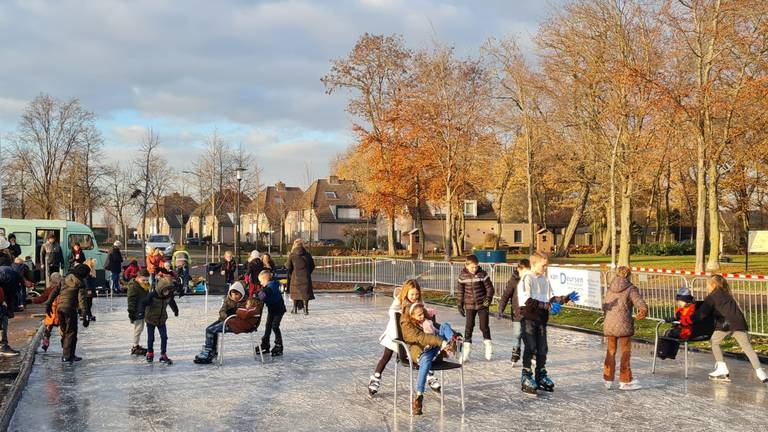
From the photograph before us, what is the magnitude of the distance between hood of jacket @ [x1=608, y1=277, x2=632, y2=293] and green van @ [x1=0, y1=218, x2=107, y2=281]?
77.3ft

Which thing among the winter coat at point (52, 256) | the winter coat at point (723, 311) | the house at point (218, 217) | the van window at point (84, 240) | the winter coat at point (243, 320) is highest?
the house at point (218, 217)

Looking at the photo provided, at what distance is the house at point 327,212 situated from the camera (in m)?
80.6

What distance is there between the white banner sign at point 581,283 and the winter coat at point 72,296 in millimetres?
11203

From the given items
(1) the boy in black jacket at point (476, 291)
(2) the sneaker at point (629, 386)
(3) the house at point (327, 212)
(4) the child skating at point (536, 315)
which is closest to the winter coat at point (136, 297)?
(1) the boy in black jacket at point (476, 291)

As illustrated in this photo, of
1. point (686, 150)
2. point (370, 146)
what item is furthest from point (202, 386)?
point (370, 146)

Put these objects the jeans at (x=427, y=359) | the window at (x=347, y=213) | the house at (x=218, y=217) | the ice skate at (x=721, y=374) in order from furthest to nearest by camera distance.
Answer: the window at (x=347, y=213) → the house at (x=218, y=217) → the ice skate at (x=721, y=374) → the jeans at (x=427, y=359)

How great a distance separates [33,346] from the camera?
13.1 meters

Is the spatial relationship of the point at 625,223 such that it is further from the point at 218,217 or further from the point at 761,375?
the point at 218,217

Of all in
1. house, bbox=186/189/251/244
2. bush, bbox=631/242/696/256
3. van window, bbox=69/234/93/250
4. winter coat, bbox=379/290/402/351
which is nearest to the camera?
winter coat, bbox=379/290/402/351

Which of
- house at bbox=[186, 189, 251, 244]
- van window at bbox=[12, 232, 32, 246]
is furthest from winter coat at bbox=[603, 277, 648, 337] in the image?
house at bbox=[186, 189, 251, 244]

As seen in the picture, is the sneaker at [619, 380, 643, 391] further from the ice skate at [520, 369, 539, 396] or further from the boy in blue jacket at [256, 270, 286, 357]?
the boy in blue jacket at [256, 270, 286, 357]

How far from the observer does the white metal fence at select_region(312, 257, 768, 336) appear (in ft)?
49.9

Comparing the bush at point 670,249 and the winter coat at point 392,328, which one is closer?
the winter coat at point 392,328

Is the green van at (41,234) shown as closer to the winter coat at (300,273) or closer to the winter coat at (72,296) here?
the winter coat at (300,273)
